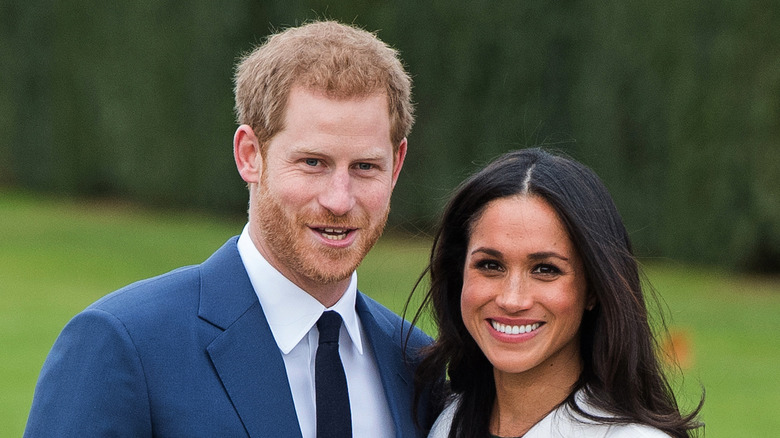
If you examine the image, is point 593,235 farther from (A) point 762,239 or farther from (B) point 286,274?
(A) point 762,239

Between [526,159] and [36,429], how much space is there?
5.32 feet

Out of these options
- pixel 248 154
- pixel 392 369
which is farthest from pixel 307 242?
pixel 392 369

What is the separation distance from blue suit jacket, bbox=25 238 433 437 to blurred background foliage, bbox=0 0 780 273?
7.04 m

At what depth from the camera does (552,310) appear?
321cm

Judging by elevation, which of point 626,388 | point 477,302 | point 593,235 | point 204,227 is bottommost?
point 204,227

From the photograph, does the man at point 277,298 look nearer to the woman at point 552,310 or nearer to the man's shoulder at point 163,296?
the man's shoulder at point 163,296

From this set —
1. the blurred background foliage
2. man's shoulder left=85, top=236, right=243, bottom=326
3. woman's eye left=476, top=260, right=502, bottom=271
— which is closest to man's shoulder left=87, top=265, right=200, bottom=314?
man's shoulder left=85, top=236, right=243, bottom=326

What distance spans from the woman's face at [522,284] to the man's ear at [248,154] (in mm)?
689

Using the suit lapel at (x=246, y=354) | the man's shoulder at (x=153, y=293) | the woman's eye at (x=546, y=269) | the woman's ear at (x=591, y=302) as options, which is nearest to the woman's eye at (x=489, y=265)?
the woman's eye at (x=546, y=269)

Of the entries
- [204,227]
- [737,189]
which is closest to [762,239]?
[737,189]

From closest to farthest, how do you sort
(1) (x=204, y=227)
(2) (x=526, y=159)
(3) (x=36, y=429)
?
(3) (x=36, y=429)
(2) (x=526, y=159)
(1) (x=204, y=227)

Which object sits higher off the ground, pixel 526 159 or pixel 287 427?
pixel 526 159

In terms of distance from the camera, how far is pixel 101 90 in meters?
16.4

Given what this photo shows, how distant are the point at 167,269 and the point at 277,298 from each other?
8.63m
